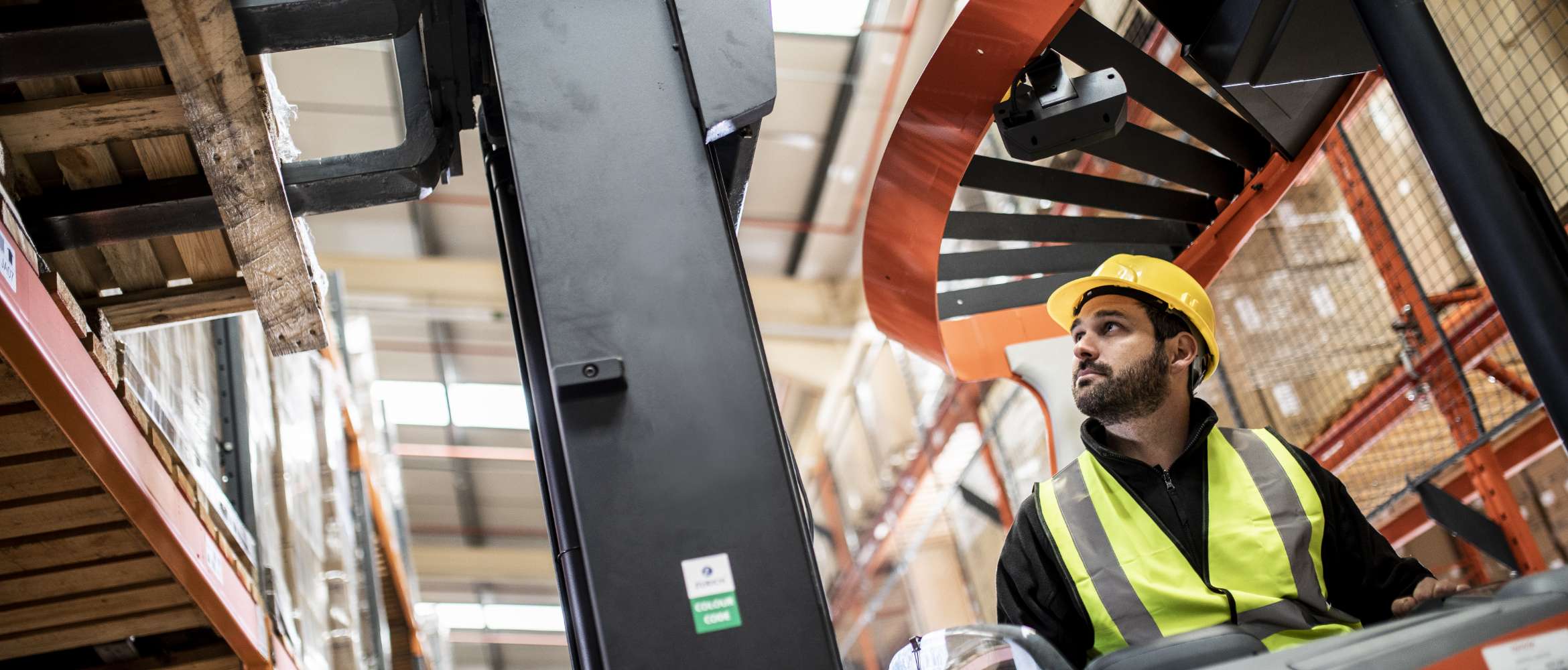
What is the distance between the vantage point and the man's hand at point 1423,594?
287 cm

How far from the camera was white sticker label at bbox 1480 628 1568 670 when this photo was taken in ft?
6.37

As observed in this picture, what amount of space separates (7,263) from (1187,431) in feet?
10.5

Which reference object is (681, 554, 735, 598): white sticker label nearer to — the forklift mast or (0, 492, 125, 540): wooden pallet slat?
the forklift mast

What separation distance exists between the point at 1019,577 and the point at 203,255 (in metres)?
2.85

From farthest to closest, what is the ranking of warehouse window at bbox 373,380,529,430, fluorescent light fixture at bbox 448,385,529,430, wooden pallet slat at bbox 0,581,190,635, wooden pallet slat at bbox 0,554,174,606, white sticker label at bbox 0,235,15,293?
1. fluorescent light fixture at bbox 448,385,529,430
2. warehouse window at bbox 373,380,529,430
3. wooden pallet slat at bbox 0,581,190,635
4. wooden pallet slat at bbox 0,554,174,606
5. white sticker label at bbox 0,235,15,293

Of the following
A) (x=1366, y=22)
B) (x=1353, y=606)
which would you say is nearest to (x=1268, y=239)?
(x=1353, y=606)

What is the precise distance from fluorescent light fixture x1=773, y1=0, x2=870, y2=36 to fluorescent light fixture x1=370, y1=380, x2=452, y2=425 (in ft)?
28.6

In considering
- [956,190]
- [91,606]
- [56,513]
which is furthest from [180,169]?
[956,190]

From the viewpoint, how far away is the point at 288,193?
11.3 feet

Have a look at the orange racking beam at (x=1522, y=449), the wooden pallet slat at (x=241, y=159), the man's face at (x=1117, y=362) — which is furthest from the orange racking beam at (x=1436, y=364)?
the wooden pallet slat at (x=241, y=159)

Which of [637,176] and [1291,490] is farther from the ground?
[637,176]

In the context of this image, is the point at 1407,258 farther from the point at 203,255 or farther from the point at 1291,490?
the point at 203,255

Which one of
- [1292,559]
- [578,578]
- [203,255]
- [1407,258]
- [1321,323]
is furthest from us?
[1321,323]

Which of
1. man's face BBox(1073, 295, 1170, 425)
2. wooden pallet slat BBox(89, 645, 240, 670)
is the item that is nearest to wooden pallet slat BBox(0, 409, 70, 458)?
wooden pallet slat BBox(89, 645, 240, 670)
